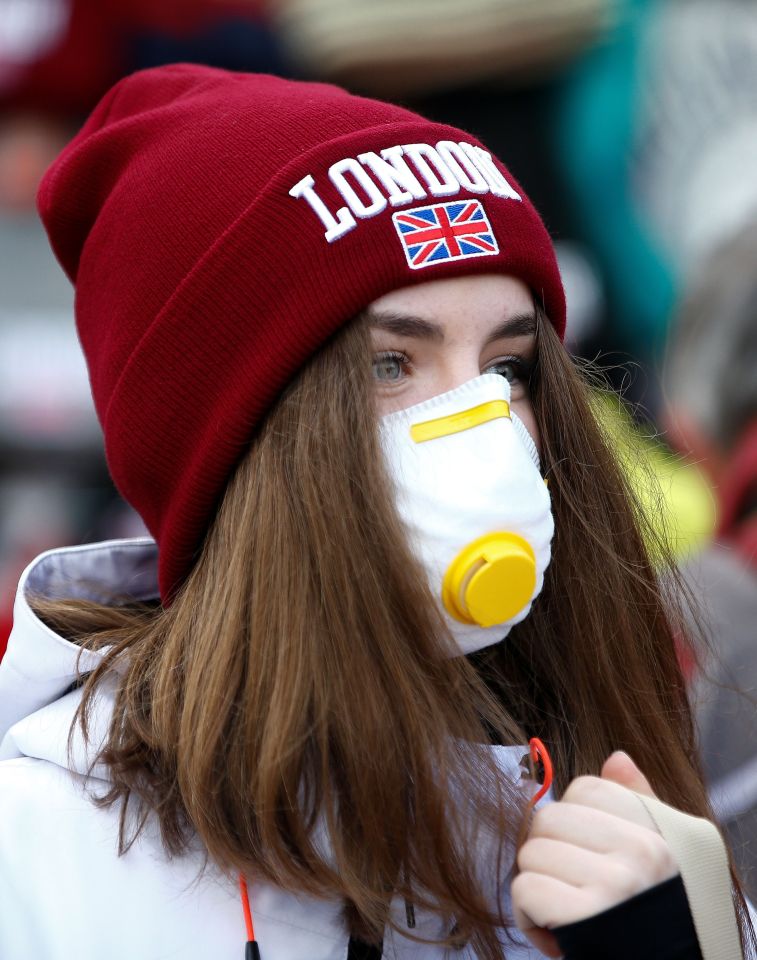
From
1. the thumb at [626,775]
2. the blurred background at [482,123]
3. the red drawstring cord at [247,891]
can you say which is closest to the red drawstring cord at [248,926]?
the red drawstring cord at [247,891]

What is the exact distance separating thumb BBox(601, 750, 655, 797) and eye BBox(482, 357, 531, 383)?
1.91 ft

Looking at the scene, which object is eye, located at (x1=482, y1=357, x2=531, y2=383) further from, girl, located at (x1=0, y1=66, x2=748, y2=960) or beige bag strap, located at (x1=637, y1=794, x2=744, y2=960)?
beige bag strap, located at (x1=637, y1=794, x2=744, y2=960)

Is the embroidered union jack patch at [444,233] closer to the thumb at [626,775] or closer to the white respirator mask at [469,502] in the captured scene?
the white respirator mask at [469,502]

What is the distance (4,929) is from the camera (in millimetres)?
1449

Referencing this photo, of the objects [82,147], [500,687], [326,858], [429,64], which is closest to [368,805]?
[326,858]

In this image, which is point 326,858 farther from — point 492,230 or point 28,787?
point 492,230

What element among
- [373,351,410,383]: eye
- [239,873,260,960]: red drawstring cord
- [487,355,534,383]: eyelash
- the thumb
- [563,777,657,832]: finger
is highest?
[373,351,410,383]: eye

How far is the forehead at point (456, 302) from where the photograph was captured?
1567 mm

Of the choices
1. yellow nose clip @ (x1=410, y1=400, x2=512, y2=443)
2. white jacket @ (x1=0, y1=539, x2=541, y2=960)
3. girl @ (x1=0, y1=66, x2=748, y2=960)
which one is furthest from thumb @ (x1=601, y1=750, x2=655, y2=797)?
yellow nose clip @ (x1=410, y1=400, x2=512, y2=443)

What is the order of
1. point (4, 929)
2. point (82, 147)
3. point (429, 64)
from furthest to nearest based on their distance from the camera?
point (429, 64) < point (82, 147) < point (4, 929)

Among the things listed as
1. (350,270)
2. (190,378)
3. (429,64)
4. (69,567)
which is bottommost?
(429,64)

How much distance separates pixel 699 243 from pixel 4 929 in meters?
4.75

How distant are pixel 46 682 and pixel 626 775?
79 centimetres

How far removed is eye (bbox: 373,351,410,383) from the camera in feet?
5.19
